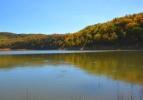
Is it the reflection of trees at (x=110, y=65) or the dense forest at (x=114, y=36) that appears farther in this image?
the dense forest at (x=114, y=36)

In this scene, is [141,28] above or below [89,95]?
above

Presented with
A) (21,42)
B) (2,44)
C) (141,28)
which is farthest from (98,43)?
(2,44)

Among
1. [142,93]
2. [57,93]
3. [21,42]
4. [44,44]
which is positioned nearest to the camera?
[142,93]

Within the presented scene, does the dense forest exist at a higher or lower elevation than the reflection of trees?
higher

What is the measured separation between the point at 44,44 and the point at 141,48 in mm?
82115

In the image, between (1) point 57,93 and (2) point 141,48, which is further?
(2) point 141,48

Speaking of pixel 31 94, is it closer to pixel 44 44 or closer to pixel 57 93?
pixel 57 93

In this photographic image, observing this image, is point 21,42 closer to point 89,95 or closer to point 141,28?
point 141,28

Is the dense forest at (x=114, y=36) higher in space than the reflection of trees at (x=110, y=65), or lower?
higher

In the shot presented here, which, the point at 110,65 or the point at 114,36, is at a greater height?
the point at 114,36

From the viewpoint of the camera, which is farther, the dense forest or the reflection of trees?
the dense forest

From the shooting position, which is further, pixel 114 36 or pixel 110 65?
pixel 114 36

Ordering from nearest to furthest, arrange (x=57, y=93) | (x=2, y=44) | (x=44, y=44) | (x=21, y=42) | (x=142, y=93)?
(x=142, y=93) < (x=57, y=93) < (x=44, y=44) < (x=21, y=42) < (x=2, y=44)

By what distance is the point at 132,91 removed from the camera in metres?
16.2
